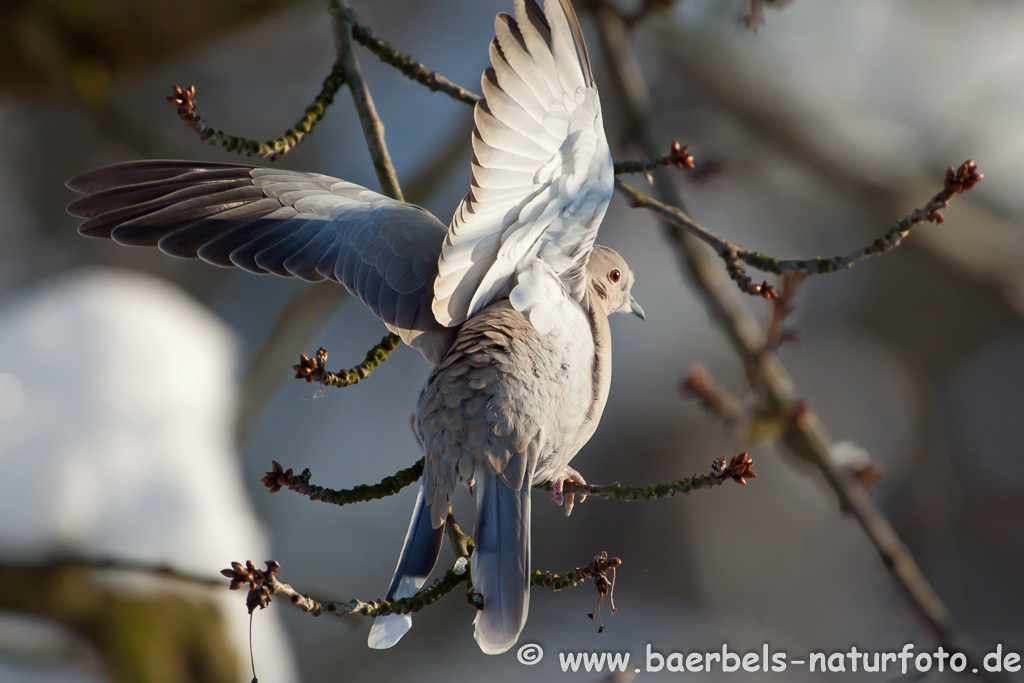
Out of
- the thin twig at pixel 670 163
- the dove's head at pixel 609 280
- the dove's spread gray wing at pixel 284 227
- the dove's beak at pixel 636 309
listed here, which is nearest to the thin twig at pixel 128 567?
the dove's spread gray wing at pixel 284 227

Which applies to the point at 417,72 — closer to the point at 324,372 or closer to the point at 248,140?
the point at 248,140

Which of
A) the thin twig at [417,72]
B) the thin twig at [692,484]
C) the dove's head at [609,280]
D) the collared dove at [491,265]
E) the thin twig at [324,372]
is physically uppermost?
the thin twig at [417,72]

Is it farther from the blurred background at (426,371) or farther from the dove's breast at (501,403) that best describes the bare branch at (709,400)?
the dove's breast at (501,403)

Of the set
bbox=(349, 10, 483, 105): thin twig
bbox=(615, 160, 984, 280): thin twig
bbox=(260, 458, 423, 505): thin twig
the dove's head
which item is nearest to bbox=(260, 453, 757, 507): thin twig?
bbox=(260, 458, 423, 505): thin twig

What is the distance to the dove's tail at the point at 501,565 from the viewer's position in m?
1.32

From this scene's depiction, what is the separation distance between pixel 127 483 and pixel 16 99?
1.92 m

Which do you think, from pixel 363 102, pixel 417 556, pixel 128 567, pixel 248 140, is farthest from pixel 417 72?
pixel 128 567

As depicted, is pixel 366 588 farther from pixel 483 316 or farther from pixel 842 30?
pixel 842 30

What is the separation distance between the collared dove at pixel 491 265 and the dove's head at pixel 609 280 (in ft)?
0.58

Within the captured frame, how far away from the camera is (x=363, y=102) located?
5.95 ft

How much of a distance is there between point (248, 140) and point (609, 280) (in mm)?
983

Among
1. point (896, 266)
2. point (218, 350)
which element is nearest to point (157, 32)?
point (218, 350)

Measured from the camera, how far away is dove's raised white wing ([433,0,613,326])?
1.30 meters

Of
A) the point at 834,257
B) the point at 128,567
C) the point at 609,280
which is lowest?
the point at 128,567
